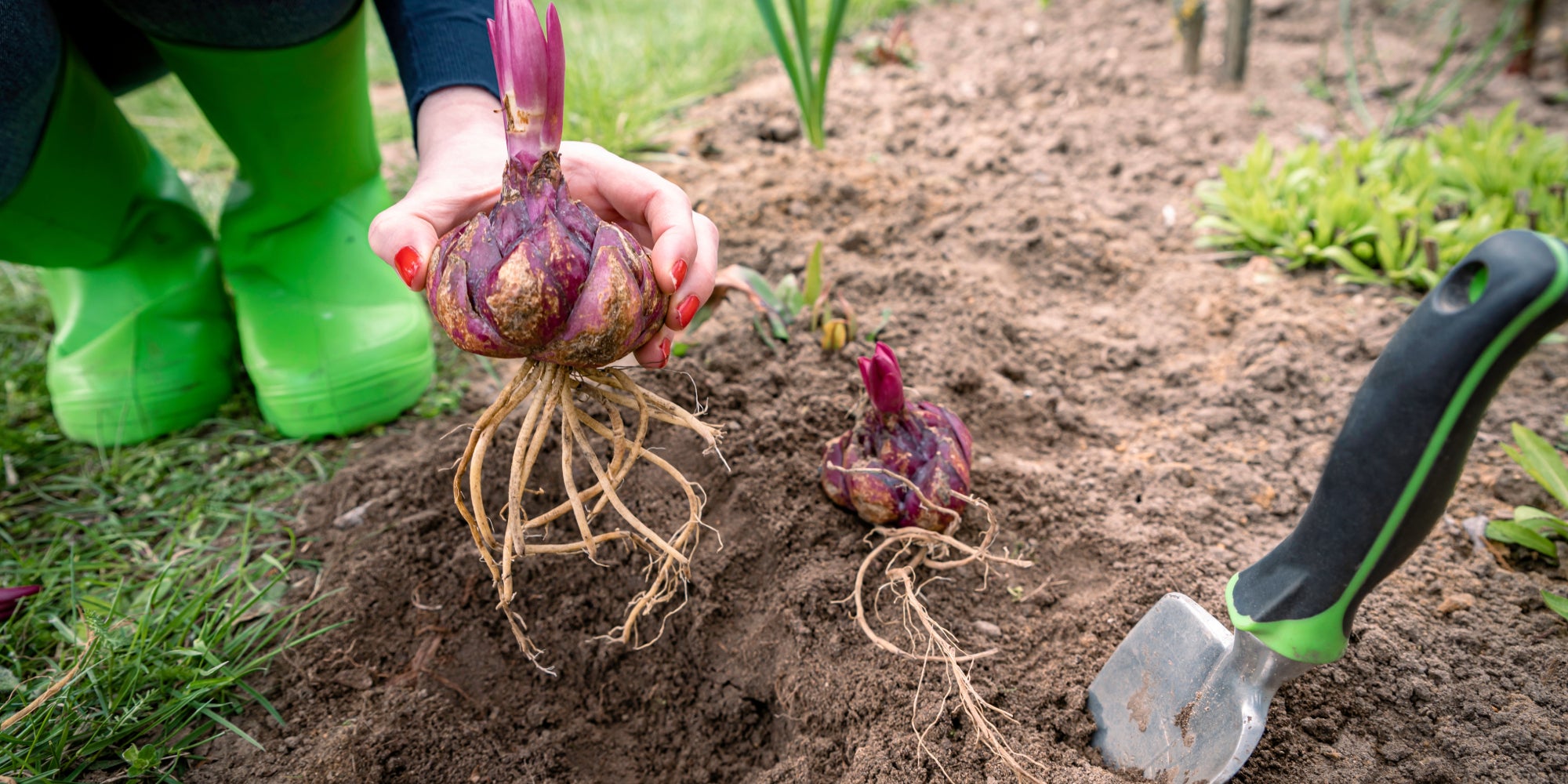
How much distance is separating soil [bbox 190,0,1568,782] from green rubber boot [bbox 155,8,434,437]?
0.58 ft

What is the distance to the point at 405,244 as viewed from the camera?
3.49 ft

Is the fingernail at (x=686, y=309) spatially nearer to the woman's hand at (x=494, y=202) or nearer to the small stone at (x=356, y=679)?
the woman's hand at (x=494, y=202)

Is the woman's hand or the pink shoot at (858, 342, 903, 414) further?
the pink shoot at (858, 342, 903, 414)

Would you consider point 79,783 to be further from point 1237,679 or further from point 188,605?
point 1237,679

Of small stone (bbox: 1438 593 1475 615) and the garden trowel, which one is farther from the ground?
the garden trowel

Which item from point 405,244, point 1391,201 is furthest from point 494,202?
point 1391,201

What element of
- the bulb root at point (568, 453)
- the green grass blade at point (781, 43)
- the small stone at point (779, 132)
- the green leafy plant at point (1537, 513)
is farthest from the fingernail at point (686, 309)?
the small stone at point (779, 132)

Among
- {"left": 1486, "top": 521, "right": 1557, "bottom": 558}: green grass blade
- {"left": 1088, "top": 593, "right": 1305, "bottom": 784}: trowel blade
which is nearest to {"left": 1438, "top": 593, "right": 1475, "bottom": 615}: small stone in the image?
{"left": 1486, "top": 521, "right": 1557, "bottom": 558}: green grass blade

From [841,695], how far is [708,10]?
388 centimetres

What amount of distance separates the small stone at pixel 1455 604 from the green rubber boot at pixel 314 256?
81.2 inches

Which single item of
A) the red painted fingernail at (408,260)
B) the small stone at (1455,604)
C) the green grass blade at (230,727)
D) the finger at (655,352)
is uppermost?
the red painted fingernail at (408,260)

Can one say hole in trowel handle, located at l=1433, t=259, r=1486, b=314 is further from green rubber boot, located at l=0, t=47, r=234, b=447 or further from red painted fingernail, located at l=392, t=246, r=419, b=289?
green rubber boot, located at l=0, t=47, r=234, b=447

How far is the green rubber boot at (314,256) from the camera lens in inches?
67.1

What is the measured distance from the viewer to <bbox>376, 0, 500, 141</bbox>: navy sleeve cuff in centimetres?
149
